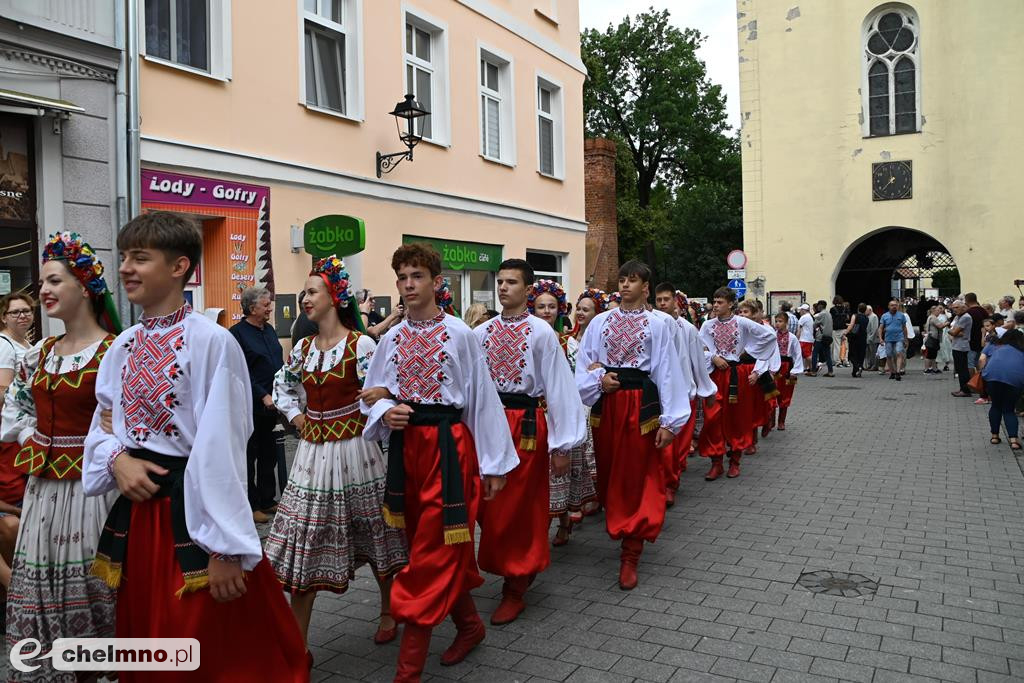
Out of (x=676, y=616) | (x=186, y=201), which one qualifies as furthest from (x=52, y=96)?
(x=676, y=616)

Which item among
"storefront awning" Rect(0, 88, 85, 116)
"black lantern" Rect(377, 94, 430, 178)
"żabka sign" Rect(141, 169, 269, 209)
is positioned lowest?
"żabka sign" Rect(141, 169, 269, 209)

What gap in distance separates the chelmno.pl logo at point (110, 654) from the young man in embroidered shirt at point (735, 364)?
7296 mm

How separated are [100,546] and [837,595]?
14.0 feet

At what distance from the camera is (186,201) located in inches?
388

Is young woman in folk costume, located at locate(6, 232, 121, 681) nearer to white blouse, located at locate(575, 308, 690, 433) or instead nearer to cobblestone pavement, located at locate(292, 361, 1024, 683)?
cobblestone pavement, located at locate(292, 361, 1024, 683)

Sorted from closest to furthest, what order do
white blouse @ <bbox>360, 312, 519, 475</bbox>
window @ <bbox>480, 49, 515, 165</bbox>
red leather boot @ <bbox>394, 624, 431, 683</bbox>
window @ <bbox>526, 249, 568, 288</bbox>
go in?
red leather boot @ <bbox>394, 624, 431, 683</bbox>
white blouse @ <bbox>360, 312, 519, 475</bbox>
window @ <bbox>480, 49, 515, 165</bbox>
window @ <bbox>526, 249, 568, 288</bbox>

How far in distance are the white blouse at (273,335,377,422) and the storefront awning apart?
4773 mm

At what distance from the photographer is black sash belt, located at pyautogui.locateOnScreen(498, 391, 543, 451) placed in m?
4.98

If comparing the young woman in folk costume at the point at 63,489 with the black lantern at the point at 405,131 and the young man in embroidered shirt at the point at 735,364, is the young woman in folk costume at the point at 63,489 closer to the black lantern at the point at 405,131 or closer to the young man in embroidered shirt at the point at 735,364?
the young man in embroidered shirt at the point at 735,364

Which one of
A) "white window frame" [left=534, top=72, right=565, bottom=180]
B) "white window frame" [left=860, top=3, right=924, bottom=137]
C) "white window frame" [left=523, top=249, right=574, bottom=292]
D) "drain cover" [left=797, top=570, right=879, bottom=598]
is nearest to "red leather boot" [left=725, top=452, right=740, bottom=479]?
"drain cover" [left=797, top=570, right=879, bottom=598]

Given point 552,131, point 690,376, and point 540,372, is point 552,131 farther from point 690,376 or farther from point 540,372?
point 540,372

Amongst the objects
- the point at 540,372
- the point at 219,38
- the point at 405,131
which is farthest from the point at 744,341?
the point at 219,38

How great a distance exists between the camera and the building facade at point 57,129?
8.02m

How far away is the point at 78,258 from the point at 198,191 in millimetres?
6827
